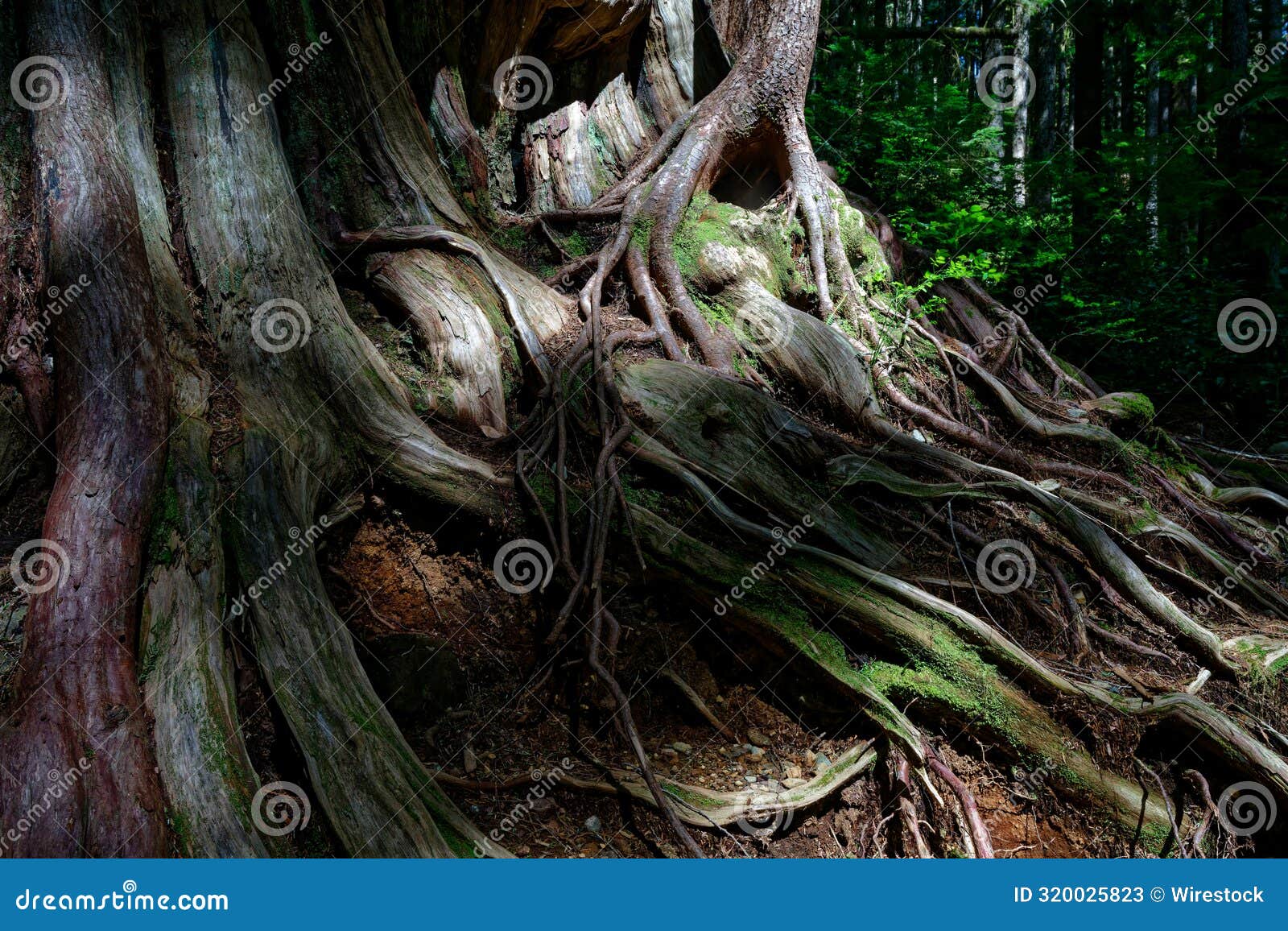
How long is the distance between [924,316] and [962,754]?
355 centimetres

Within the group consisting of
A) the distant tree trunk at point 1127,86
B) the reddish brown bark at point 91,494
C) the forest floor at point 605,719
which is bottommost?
the forest floor at point 605,719

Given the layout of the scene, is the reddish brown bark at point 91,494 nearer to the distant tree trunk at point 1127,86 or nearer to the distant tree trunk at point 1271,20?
the distant tree trunk at point 1271,20

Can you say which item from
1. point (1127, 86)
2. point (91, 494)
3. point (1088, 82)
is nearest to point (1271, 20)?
point (1088, 82)

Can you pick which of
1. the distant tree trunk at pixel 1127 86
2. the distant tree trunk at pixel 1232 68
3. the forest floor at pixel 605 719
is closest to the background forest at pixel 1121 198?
the distant tree trunk at pixel 1232 68

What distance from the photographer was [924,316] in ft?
19.4

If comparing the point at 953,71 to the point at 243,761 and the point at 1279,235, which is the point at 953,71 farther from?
the point at 243,761

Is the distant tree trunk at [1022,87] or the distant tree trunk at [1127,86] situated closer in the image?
the distant tree trunk at [1022,87]

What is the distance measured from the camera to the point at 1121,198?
7574 millimetres

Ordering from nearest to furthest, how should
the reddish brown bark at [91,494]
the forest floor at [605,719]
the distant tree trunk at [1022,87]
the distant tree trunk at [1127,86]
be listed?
1. the reddish brown bark at [91,494]
2. the forest floor at [605,719]
3. the distant tree trunk at [1022,87]
4. the distant tree trunk at [1127,86]

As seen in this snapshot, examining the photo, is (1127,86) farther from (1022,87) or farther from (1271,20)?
(1271,20)

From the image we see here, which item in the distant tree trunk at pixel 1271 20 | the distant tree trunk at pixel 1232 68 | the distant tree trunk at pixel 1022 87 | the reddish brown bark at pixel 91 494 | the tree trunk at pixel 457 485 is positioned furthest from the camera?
the distant tree trunk at pixel 1022 87

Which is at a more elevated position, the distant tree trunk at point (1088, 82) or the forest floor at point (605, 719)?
the distant tree trunk at point (1088, 82)

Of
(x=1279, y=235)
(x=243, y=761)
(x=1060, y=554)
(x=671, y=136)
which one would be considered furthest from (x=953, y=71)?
(x=243, y=761)

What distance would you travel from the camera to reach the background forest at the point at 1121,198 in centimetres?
653
